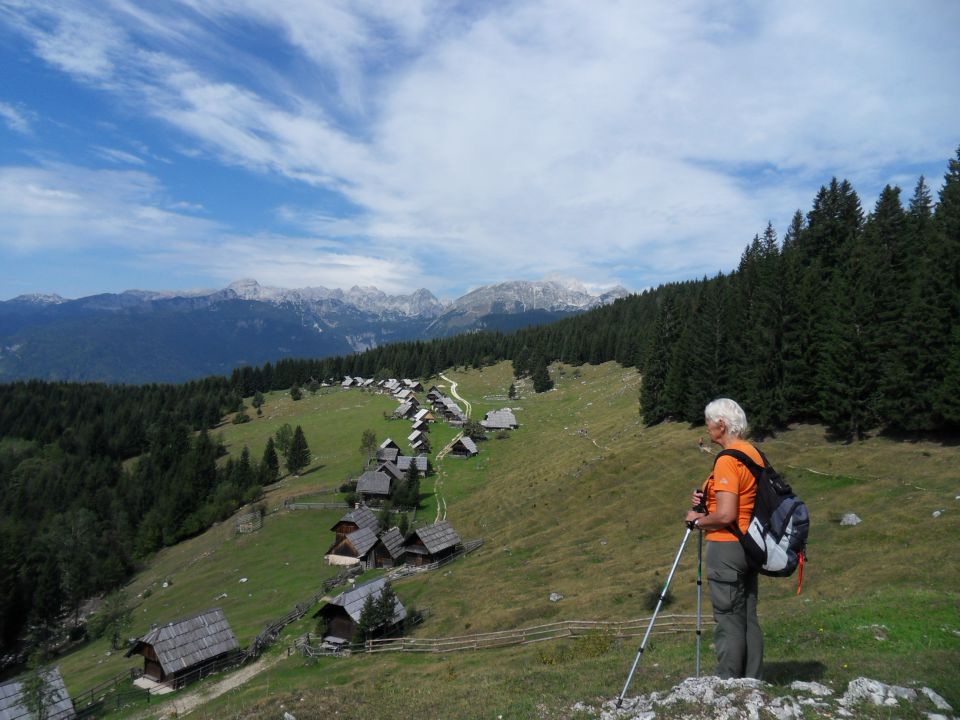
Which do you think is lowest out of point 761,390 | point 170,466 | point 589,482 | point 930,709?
point 170,466

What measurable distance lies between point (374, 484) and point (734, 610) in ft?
216

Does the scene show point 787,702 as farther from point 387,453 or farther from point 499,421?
point 499,421

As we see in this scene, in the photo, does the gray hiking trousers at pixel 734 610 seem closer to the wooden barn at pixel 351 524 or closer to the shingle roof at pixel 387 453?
the wooden barn at pixel 351 524

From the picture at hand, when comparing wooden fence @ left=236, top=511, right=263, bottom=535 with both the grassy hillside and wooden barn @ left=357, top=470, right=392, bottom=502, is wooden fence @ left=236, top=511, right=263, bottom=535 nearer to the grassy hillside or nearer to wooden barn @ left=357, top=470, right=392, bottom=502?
the grassy hillside

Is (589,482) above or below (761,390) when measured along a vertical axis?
below

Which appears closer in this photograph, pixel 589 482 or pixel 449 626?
pixel 449 626

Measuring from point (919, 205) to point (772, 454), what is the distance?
43.1 meters

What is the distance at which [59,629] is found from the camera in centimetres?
5872

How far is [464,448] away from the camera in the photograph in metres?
85.6

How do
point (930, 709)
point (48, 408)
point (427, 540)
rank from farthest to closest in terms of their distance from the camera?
point (48, 408) < point (427, 540) < point (930, 709)

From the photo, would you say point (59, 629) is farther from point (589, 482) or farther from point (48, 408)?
point (48, 408)

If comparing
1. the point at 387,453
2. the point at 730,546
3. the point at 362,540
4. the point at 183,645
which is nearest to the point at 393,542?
the point at 362,540

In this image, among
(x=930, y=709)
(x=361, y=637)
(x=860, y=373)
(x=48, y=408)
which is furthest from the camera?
(x=48, y=408)

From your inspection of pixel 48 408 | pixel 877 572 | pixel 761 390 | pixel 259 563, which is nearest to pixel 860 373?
pixel 761 390
